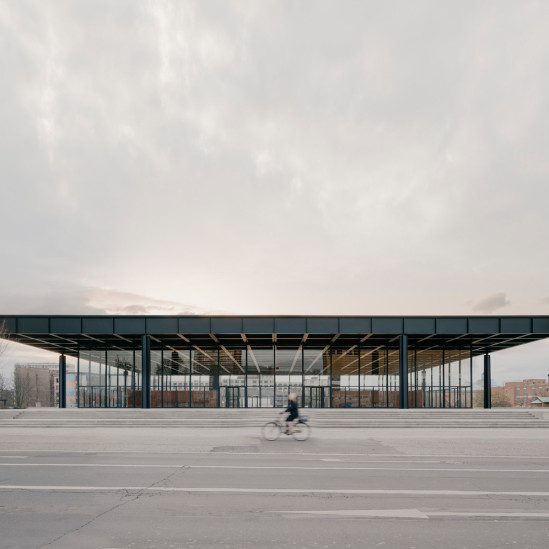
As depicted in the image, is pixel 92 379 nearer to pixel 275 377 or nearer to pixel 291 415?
pixel 275 377

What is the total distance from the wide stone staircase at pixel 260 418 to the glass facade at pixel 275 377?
767 centimetres

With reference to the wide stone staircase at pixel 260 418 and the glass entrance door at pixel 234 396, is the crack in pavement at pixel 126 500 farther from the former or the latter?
the glass entrance door at pixel 234 396

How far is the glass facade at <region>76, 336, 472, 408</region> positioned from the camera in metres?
40.8

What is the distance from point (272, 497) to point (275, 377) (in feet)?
104

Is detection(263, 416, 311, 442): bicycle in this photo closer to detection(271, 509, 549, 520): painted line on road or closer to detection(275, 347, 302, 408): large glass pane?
detection(271, 509, 549, 520): painted line on road

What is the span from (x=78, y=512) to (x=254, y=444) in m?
11.6

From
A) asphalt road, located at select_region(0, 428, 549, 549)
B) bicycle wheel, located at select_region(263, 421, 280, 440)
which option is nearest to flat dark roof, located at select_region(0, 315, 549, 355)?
bicycle wheel, located at select_region(263, 421, 280, 440)

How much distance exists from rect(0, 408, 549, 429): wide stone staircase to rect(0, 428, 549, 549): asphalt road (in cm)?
1095

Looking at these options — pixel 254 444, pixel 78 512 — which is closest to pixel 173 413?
pixel 254 444

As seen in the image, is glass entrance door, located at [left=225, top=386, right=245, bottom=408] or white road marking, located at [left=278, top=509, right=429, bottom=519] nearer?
white road marking, located at [left=278, top=509, right=429, bottom=519]

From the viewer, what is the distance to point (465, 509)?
878 cm

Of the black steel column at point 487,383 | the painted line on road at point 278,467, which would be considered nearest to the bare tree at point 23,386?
the black steel column at point 487,383

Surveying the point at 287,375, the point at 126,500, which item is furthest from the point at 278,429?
the point at 287,375

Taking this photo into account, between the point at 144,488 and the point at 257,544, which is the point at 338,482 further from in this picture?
the point at 257,544
